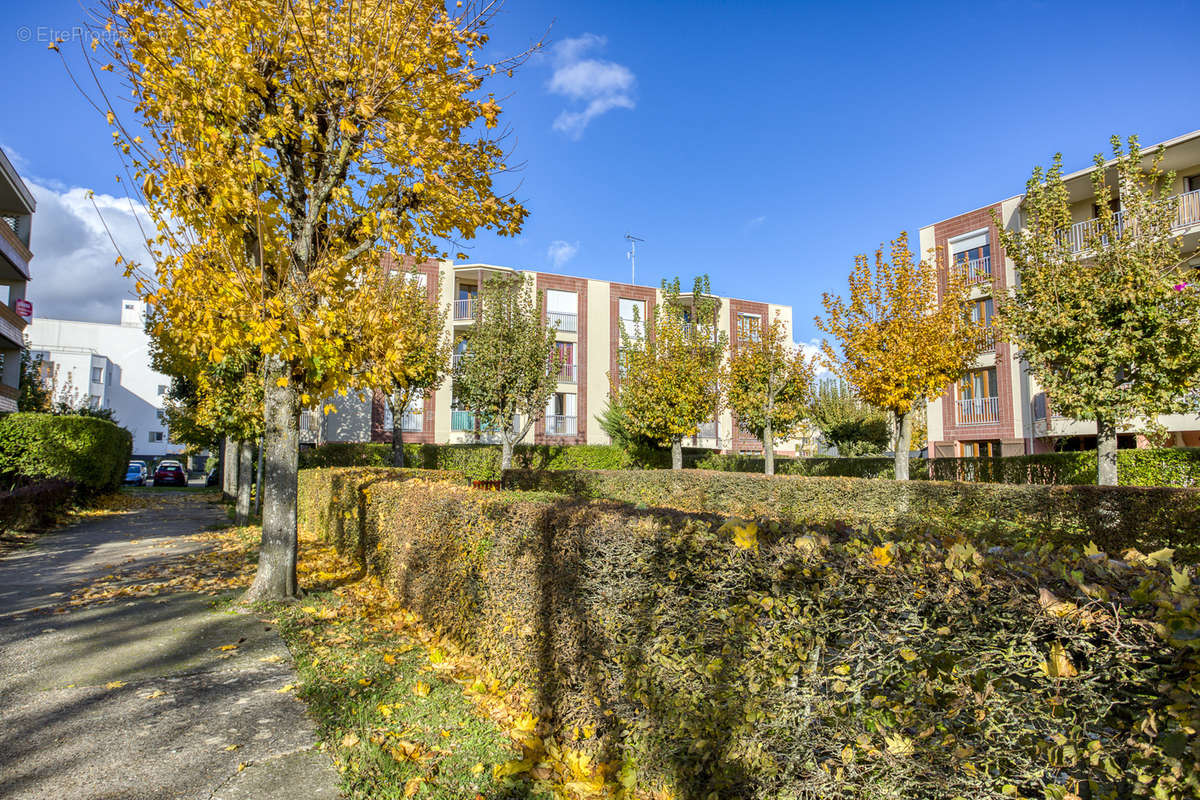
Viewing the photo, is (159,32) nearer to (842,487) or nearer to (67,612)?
(67,612)

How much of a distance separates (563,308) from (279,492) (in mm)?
29872

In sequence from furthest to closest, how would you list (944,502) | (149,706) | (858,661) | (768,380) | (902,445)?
(768,380)
(902,445)
(944,502)
(149,706)
(858,661)

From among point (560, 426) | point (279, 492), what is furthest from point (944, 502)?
point (560, 426)

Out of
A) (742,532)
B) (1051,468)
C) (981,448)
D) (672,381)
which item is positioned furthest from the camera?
(981,448)

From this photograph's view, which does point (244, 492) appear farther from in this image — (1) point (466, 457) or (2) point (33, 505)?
(1) point (466, 457)

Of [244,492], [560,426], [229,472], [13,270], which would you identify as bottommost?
[244,492]

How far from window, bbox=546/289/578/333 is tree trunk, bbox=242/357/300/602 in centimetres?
2890

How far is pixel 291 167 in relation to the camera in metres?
7.58

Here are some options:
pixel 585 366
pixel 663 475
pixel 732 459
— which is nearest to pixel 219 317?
pixel 663 475

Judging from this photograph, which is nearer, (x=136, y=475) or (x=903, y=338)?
(x=903, y=338)

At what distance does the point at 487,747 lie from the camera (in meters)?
3.67

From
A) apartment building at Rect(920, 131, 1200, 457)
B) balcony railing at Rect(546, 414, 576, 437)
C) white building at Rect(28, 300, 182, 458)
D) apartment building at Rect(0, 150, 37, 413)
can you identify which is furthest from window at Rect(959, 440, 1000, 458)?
white building at Rect(28, 300, 182, 458)

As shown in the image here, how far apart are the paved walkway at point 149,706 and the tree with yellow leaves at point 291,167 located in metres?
1.37

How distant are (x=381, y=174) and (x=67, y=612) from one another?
5872 millimetres
